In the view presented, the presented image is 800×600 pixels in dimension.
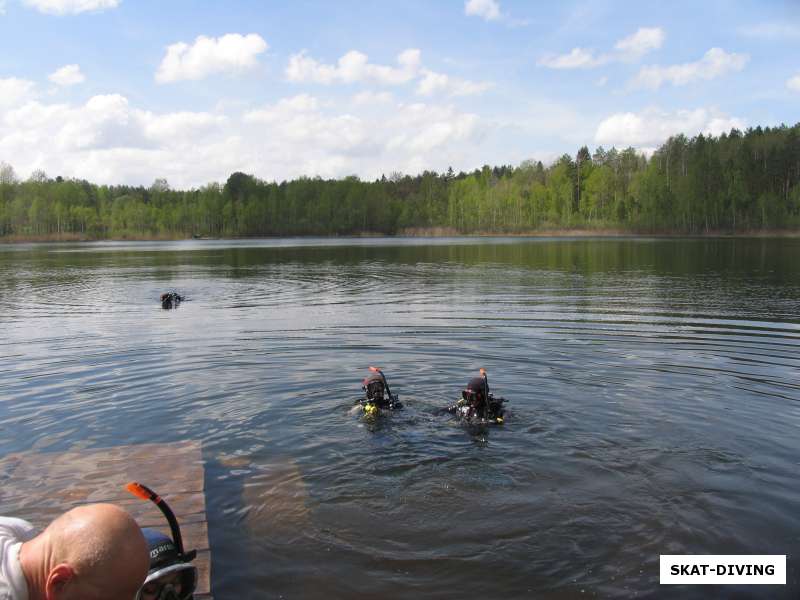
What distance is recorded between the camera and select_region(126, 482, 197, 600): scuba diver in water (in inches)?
151

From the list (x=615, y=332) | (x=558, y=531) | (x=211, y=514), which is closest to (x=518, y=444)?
(x=558, y=531)

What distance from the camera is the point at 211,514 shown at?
283 inches

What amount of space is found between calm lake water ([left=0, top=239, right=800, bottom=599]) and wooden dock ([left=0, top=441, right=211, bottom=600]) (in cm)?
28

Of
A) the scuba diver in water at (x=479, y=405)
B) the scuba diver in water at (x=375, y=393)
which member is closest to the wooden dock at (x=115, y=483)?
the scuba diver in water at (x=375, y=393)

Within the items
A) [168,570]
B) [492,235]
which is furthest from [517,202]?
[168,570]

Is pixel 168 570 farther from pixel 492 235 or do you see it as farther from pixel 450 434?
pixel 492 235

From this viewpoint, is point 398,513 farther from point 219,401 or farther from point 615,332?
point 615,332

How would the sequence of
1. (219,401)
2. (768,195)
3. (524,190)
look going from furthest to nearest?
(524,190) → (768,195) → (219,401)

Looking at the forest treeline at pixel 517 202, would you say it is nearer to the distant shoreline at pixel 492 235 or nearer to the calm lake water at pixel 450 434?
the distant shoreline at pixel 492 235

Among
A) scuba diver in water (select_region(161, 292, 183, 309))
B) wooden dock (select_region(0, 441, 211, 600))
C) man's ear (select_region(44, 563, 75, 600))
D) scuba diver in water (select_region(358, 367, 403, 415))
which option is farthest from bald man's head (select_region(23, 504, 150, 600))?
scuba diver in water (select_region(161, 292, 183, 309))

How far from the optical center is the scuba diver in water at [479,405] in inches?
384

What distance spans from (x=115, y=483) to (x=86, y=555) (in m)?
5.65

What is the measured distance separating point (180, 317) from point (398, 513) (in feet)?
62.1

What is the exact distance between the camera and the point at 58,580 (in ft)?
8.63
